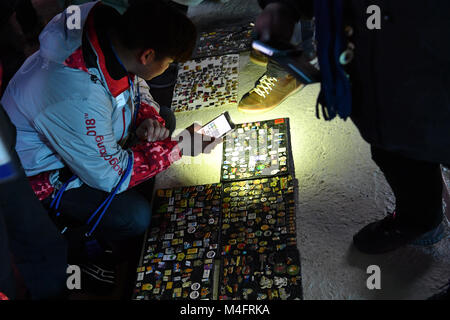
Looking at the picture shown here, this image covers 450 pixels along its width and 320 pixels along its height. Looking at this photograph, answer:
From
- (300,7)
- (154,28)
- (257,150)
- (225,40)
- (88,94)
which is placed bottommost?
(257,150)

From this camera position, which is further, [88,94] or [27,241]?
[88,94]

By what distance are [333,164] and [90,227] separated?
1.12 metres

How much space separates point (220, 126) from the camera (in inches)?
83.0

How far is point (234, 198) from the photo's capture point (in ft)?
5.99

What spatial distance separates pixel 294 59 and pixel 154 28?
0.54m

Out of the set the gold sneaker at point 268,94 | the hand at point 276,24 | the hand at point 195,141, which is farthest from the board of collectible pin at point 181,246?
the hand at point 276,24

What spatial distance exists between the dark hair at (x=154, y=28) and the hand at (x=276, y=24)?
1.21 feet

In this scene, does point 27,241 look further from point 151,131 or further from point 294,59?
point 294,59

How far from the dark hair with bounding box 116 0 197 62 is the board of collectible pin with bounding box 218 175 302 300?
0.73 metres

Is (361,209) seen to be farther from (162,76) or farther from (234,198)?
(162,76)

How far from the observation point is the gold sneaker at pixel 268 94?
6.38 feet

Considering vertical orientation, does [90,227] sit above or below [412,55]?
below

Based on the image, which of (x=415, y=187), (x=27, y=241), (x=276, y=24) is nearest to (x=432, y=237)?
(x=415, y=187)

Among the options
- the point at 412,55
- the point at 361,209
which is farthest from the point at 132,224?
the point at 412,55
